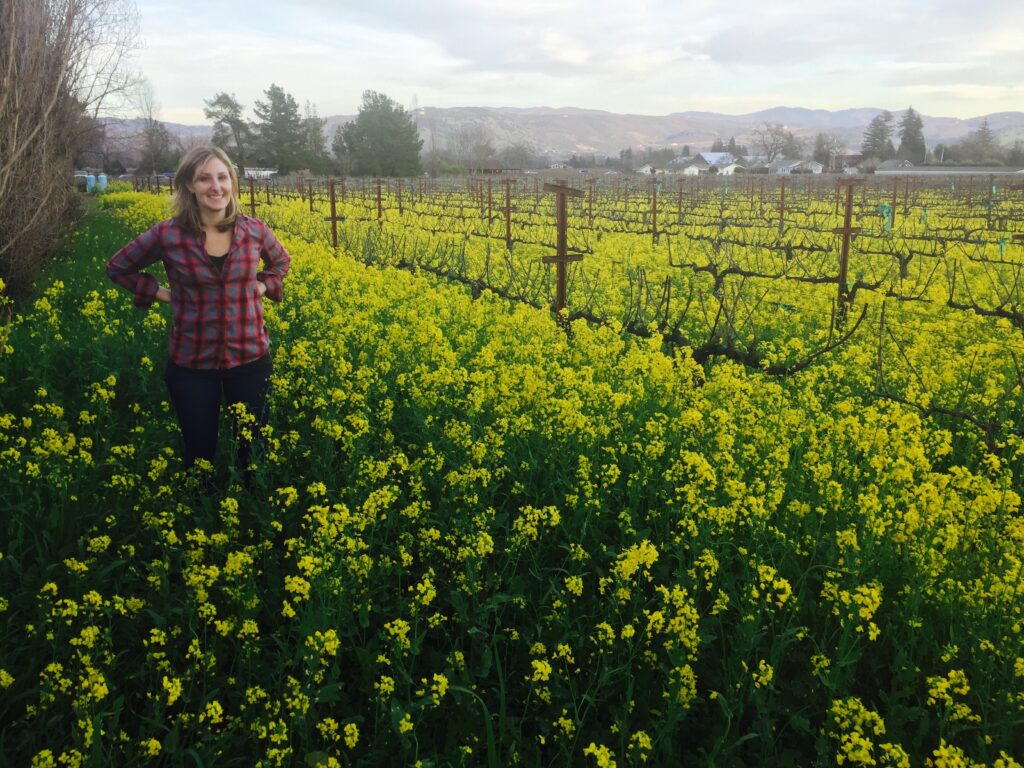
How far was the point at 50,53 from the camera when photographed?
11062mm

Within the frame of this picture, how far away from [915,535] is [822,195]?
42.2 metres

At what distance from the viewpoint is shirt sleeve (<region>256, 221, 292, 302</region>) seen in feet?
14.5

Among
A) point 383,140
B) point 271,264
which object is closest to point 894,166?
point 383,140

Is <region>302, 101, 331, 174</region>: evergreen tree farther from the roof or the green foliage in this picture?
the roof

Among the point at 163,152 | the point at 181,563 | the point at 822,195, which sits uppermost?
the point at 163,152

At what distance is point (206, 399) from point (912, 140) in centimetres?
11285

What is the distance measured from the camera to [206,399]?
13.6 ft

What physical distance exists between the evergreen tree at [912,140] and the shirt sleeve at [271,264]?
109 metres

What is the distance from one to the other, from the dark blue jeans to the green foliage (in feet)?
242

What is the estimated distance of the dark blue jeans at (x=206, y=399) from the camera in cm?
410

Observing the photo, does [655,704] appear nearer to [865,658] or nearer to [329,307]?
[865,658]

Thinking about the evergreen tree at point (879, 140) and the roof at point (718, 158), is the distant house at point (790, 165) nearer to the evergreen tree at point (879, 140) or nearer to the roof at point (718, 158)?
the evergreen tree at point (879, 140)

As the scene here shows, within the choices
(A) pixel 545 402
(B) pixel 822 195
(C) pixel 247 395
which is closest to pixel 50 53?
(C) pixel 247 395

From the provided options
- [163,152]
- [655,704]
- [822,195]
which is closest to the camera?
[655,704]
